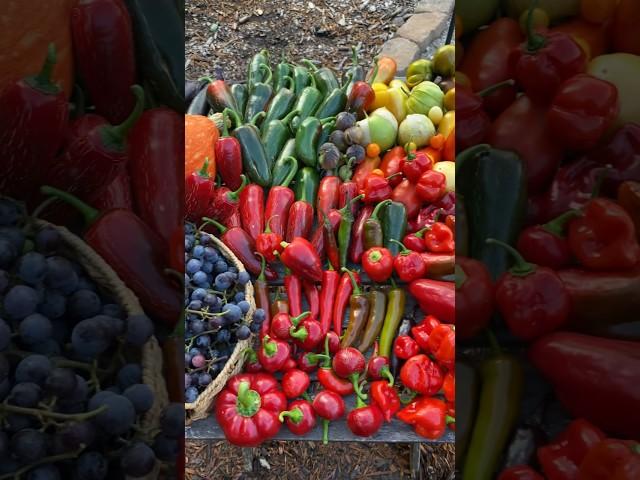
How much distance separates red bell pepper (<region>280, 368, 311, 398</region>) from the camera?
5.26ft

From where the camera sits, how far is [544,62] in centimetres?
47

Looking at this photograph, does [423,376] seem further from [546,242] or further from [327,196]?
[546,242]

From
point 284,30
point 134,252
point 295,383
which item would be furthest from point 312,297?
point 284,30

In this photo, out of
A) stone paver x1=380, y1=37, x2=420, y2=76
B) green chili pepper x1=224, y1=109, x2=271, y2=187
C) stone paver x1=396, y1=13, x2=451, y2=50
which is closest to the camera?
green chili pepper x1=224, y1=109, x2=271, y2=187

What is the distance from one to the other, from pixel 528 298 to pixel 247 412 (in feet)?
3.89

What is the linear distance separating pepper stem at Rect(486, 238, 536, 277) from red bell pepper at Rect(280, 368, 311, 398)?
1192 mm

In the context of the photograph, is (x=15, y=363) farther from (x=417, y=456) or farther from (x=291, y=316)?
(x=417, y=456)

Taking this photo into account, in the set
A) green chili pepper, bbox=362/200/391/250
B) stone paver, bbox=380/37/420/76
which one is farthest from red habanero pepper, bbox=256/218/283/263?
stone paver, bbox=380/37/420/76

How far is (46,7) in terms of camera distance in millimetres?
505

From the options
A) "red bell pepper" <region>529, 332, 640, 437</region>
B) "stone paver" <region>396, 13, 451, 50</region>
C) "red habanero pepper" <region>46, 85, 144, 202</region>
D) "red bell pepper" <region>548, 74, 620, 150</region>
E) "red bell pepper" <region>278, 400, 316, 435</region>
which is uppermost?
"stone paver" <region>396, 13, 451, 50</region>

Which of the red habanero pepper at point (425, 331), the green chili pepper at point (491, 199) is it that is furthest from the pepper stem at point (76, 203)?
the red habanero pepper at point (425, 331)

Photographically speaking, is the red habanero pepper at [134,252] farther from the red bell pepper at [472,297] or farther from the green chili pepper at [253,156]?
the green chili pepper at [253,156]

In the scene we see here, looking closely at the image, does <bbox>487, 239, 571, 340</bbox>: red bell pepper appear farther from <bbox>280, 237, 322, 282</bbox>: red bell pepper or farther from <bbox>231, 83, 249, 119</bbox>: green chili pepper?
<bbox>231, 83, 249, 119</bbox>: green chili pepper

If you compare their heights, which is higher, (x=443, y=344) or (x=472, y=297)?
(x=472, y=297)
